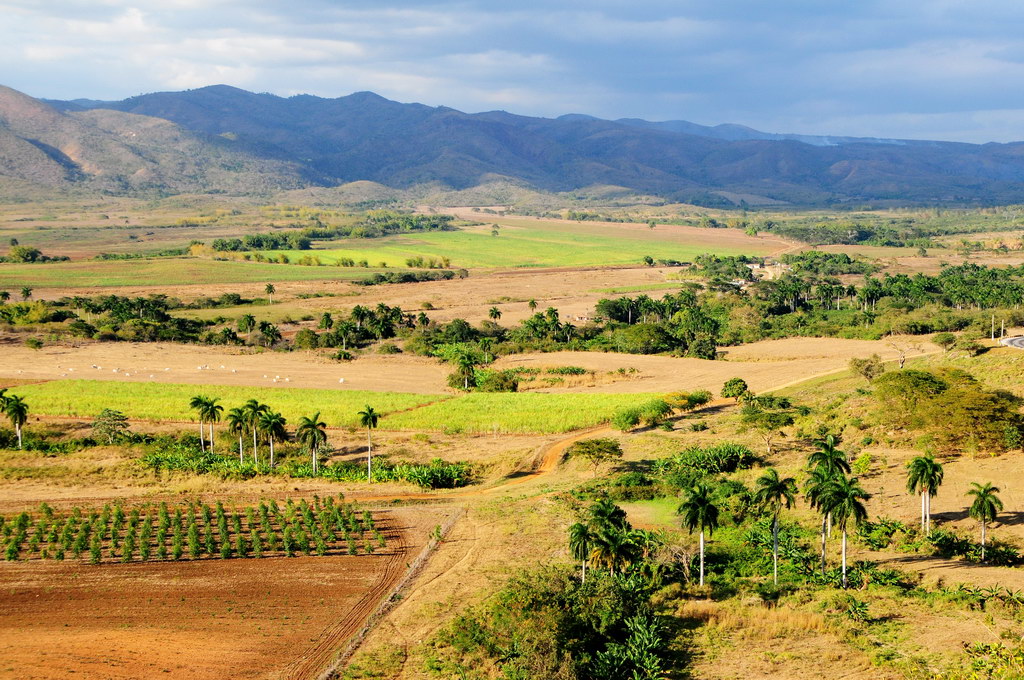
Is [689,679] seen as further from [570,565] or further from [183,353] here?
[183,353]

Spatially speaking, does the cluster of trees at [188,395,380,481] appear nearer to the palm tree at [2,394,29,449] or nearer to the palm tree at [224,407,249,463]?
the palm tree at [224,407,249,463]

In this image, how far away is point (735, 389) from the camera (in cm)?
8875

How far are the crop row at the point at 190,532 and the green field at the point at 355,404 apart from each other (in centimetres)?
2401

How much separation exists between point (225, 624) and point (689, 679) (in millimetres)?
21178

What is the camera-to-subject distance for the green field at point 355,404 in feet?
264

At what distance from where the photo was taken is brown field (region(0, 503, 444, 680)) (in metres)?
36.9

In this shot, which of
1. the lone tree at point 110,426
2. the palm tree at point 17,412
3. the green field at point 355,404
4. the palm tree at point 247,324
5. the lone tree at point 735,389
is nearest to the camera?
the palm tree at point 17,412

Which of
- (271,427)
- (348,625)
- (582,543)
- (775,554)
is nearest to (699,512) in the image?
(775,554)

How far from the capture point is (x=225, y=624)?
40.7 metres

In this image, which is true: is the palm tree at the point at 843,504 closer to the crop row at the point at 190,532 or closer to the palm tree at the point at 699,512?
the palm tree at the point at 699,512

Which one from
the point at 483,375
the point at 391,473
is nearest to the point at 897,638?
the point at 391,473

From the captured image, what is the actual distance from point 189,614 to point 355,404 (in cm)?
4540

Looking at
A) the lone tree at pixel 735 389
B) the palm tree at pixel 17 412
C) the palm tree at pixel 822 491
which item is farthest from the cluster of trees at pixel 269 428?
the lone tree at pixel 735 389

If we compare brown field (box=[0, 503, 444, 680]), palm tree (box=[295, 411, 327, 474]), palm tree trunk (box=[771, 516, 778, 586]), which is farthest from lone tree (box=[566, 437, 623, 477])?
palm tree trunk (box=[771, 516, 778, 586])
